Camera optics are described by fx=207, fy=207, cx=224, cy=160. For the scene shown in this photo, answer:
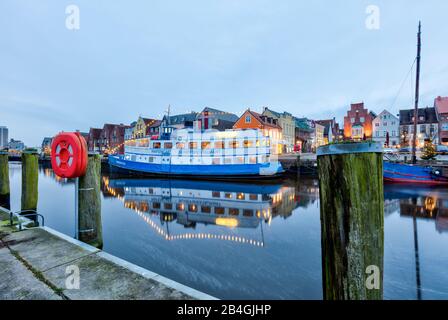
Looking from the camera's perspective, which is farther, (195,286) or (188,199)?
(188,199)

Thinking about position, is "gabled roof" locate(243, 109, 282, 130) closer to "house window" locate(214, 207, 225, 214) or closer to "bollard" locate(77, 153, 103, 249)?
"house window" locate(214, 207, 225, 214)

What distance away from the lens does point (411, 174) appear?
18.1 metres

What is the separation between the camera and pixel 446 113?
4012 centimetres

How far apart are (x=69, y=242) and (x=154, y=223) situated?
5480 mm

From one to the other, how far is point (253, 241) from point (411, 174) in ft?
61.7

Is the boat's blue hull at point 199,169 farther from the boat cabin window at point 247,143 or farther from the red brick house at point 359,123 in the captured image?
the red brick house at point 359,123

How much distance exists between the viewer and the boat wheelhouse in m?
22.0

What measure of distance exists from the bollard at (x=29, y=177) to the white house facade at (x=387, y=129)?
51.6 m

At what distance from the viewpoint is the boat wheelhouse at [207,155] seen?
867 inches

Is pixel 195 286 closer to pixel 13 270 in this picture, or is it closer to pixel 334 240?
pixel 13 270

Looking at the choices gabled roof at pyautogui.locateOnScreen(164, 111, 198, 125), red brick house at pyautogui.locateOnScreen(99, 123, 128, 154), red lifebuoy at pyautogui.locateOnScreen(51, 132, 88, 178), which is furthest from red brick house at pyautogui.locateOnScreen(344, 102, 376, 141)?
red brick house at pyautogui.locateOnScreen(99, 123, 128, 154)

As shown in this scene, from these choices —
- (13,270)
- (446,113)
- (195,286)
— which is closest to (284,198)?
(195,286)

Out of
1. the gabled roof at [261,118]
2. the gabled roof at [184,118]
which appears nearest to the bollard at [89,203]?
the gabled roof at [261,118]

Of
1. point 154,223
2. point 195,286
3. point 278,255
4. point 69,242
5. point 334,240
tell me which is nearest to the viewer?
point 334,240
